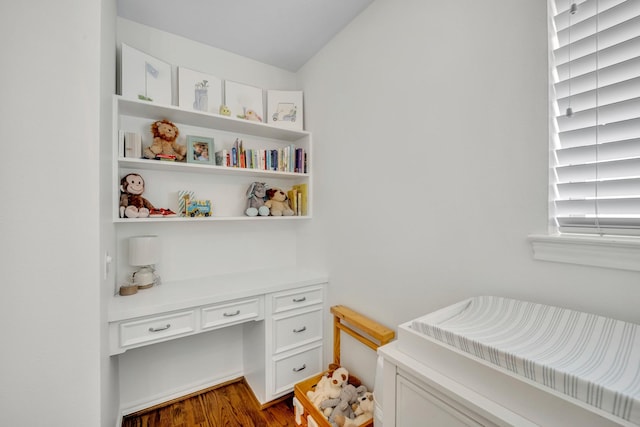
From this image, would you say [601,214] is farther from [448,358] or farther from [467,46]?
[467,46]

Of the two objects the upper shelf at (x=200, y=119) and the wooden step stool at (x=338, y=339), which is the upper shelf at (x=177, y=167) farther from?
the wooden step stool at (x=338, y=339)

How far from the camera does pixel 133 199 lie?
5.20 ft

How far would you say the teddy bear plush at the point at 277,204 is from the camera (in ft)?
6.65

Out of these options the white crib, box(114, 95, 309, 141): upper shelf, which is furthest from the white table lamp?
the white crib

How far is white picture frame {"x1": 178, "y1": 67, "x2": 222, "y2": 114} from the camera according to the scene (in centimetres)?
177

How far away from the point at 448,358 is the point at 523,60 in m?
1.02

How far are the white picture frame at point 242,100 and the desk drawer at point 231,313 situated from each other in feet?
4.48

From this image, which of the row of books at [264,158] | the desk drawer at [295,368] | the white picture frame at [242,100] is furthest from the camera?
the white picture frame at [242,100]

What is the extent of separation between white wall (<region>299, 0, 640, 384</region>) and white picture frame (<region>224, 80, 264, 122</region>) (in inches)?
22.5

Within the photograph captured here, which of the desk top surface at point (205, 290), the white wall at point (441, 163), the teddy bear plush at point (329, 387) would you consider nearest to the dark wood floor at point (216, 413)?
the teddy bear plush at point (329, 387)

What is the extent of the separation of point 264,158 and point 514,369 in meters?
1.80

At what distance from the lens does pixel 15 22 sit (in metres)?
0.86

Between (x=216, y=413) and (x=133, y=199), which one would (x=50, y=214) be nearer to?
(x=133, y=199)

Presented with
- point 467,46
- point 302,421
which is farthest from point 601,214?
point 302,421
